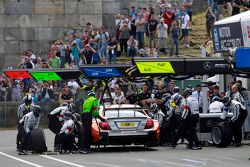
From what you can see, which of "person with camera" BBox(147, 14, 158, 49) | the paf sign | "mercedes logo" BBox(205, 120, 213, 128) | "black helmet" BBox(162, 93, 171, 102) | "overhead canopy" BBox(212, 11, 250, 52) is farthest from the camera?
"person with camera" BBox(147, 14, 158, 49)

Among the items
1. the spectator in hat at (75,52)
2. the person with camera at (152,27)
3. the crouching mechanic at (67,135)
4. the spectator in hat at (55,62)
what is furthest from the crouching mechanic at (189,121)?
→ the person with camera at (152,27)

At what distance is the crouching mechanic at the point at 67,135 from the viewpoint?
2719 centimetres

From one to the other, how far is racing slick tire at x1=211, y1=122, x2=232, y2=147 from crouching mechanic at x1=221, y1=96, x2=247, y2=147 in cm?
18

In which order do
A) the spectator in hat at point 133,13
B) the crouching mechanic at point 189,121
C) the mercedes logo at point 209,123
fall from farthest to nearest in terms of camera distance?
the spectator in hat at point 133,13
the mercedes logo at point 209,123
the crouching mechanic at point 189,121

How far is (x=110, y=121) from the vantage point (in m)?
26.9

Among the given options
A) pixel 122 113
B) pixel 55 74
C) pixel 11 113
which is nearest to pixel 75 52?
pixel 11 113

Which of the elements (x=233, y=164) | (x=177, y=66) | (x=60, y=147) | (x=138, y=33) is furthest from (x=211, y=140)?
(x=138, y=33)

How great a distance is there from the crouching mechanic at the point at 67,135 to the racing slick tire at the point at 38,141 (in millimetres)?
582

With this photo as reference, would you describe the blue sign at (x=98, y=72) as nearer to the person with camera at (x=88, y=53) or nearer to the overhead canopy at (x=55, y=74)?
the overhead canopy at (x=55, y=74)

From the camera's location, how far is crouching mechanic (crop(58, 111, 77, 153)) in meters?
27.2

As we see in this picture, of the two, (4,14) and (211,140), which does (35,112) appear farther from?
(4,14)

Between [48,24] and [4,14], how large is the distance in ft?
6.25

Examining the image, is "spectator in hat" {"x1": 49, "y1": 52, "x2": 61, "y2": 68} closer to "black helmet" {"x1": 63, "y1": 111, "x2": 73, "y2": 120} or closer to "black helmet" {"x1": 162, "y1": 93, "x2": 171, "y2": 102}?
"black helmet" {"x1": 162, "y1": 93, "x2": 171, "y2": 102}

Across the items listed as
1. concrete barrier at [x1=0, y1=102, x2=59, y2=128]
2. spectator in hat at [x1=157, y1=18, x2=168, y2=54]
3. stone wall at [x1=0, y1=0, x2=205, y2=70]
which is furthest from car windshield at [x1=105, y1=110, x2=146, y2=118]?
stone wall at [x1=0, y1=0, x2=205, y2=70]
